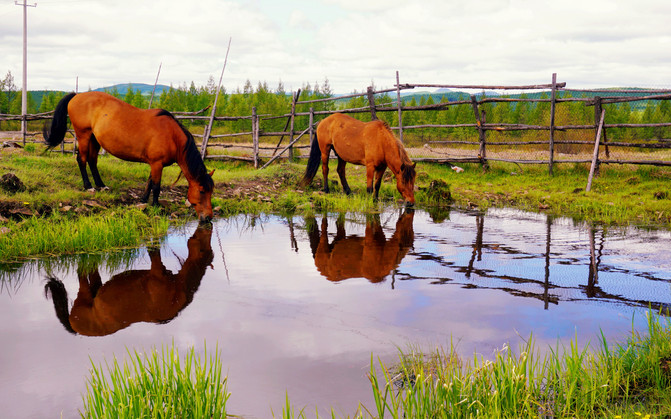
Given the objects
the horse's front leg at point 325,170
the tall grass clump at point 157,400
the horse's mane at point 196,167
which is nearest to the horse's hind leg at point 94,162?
the horse's mane at point 196,167

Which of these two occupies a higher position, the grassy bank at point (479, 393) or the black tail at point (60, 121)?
the black tail at point (60, 121)

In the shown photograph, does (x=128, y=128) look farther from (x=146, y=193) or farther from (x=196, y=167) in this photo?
(x=196, y=167)

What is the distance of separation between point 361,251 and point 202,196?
324 centimetres

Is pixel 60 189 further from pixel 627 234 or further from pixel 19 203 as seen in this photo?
pixel 627 234

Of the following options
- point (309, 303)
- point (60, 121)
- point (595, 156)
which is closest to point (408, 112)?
point (595, 156)

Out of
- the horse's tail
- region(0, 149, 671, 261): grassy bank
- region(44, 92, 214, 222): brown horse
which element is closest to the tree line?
region(0, 149, 671, 261): grassy bank

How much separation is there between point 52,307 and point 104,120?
5.00m

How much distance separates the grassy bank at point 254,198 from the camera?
6.46m

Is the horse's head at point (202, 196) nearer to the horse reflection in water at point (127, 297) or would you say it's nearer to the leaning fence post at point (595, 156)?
the horse reflection in water at point (127, 297)

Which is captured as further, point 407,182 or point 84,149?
point 407,182

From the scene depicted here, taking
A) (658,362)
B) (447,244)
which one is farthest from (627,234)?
(658,362)

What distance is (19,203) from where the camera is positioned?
23.9 ft

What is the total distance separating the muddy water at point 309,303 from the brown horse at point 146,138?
3.77 feet

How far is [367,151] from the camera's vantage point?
10438mm
